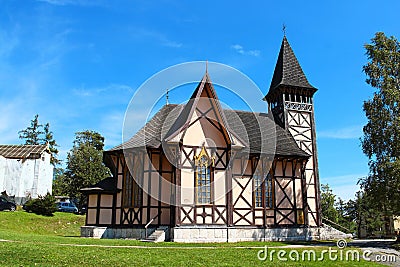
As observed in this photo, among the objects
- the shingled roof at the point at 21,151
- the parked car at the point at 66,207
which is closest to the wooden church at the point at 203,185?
the parked car at the point at 66,207

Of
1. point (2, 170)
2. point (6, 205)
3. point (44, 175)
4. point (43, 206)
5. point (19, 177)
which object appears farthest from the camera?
point (44, 175)

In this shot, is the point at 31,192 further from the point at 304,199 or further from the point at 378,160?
the point at 378,160

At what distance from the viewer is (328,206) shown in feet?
134

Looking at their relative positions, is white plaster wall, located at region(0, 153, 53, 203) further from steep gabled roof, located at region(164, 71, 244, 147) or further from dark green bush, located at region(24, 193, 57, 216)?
steep gabled roof, located at region(164, 71, 244, 147)

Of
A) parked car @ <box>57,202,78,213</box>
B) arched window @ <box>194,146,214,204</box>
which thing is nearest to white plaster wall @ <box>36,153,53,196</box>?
parked car @ <box>57,202,78,213</box>

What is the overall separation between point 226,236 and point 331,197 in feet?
83.6

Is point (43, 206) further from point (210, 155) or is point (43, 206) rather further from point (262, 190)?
point (262, 190)

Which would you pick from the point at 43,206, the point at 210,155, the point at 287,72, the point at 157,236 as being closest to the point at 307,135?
the point at 287,72

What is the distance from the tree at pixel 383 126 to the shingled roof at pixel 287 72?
605cm

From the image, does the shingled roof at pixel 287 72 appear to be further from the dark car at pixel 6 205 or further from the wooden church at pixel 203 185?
the dark car at pixel 6 205

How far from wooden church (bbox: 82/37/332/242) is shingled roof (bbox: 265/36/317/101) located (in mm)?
5219

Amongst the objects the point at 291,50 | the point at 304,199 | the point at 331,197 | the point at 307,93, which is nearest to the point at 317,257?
the point at 304,199

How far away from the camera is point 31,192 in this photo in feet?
120

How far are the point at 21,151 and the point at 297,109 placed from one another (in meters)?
28.2
